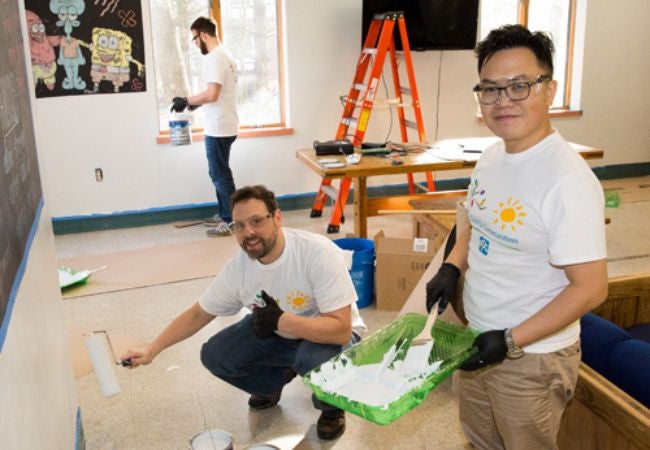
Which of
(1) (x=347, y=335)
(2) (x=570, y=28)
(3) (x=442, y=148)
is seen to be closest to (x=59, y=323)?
(1) (x=347, y=335)

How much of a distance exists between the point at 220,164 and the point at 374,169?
1.49 m

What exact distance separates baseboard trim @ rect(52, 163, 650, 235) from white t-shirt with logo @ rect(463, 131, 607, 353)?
4132 mm

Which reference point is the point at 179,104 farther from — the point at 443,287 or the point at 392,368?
the point at 392,368

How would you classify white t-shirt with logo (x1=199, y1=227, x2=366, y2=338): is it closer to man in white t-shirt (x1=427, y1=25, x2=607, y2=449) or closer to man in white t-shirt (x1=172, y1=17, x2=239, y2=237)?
man in white t-shirt (x1=427, y1=25, x2=607, y2=449)

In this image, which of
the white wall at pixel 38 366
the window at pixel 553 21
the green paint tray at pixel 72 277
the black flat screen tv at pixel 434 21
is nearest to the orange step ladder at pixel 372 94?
the black flat screen tv at pixel 434 21

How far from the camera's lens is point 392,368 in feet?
5.83

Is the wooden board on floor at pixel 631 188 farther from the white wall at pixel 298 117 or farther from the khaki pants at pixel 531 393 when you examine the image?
the khaki pants at pixel 531 393

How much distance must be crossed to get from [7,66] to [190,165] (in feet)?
12.8

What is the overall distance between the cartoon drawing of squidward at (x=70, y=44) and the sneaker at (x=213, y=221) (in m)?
1.39

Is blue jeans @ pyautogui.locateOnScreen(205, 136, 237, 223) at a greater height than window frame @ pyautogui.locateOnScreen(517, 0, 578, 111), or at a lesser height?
lesser

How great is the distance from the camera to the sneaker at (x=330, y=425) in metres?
2.64

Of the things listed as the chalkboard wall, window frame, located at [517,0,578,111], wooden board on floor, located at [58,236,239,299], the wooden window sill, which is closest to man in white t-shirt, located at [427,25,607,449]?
the chalkboard wall

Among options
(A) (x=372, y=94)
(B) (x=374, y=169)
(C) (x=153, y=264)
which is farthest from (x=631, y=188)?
(C) (x=153, y=264)

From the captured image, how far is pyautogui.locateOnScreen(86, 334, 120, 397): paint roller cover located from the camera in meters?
2.26
